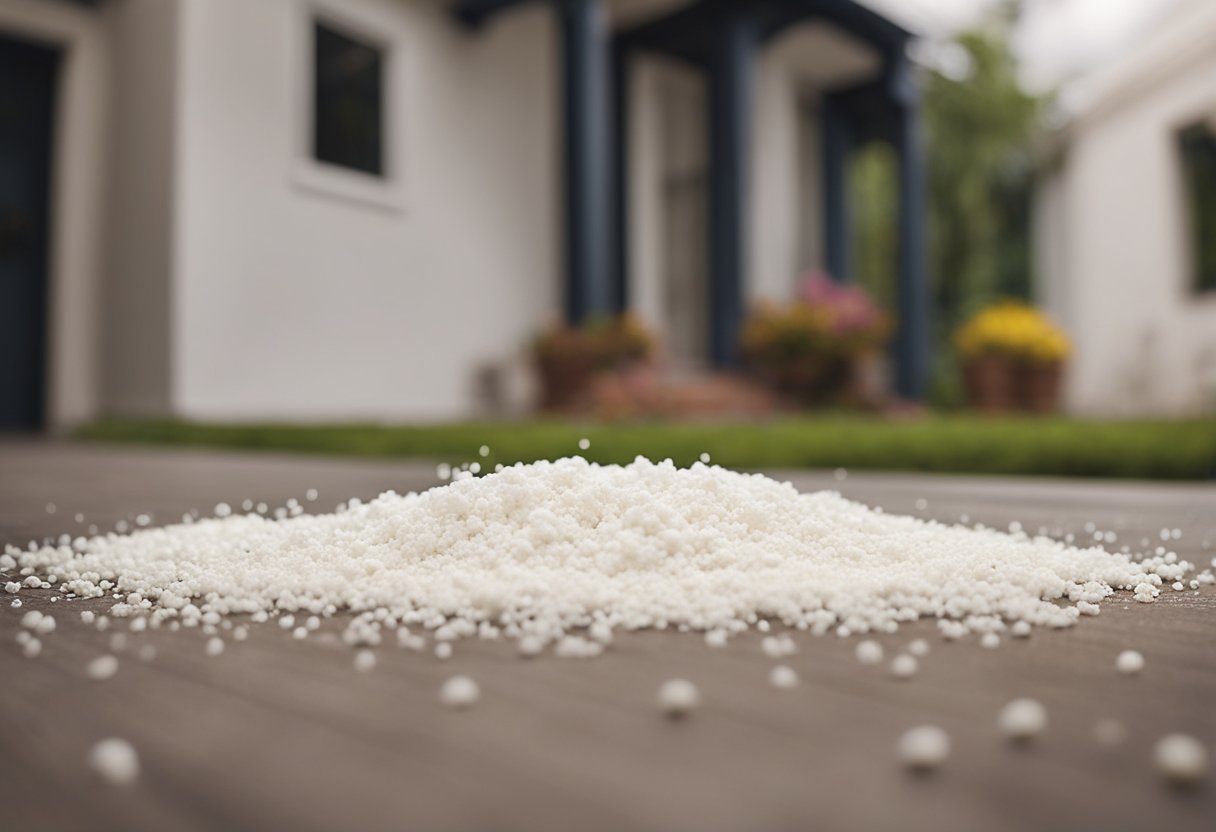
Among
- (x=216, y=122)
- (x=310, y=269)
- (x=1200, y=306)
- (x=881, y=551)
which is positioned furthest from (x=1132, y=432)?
(x=1200, y=306)

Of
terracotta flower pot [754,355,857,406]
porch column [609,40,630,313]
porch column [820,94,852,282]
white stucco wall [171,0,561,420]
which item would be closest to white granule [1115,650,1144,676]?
white stucco wall [171,0,561,420]

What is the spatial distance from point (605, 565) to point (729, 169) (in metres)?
5.14

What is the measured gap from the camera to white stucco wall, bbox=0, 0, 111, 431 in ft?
15.4

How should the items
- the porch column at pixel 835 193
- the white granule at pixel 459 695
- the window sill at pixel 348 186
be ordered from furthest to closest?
the porch column at pixel 835 193 → the window sill at pixel 348 186 → the white granule at pixel 459 695

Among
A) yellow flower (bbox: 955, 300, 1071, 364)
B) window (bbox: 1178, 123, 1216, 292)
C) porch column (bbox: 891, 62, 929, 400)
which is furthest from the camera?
porch column (bbox: 891, 62, 929, 400)

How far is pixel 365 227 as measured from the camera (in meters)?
5.02

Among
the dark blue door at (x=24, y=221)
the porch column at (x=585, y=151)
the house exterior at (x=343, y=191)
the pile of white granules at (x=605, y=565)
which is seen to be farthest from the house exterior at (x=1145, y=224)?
the dark blue door at (x=24, y=221)

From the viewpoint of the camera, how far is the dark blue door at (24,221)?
15.6ft

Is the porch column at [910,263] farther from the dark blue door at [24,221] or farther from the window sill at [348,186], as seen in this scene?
the dark blue door at [24,221]

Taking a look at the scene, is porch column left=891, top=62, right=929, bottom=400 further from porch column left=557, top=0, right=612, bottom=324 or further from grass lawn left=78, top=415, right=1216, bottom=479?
grass lawn left=78, top=415, right=1216, bottom=479

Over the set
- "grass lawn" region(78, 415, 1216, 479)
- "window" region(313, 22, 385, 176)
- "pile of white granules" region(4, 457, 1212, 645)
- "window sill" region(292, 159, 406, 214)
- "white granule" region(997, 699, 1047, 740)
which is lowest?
"white granule" region(997, 699, 1047, 740)

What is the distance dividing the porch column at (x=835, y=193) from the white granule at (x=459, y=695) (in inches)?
288

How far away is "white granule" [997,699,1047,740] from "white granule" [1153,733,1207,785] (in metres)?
0.06

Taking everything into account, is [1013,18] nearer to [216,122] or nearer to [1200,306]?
[1200,306]
